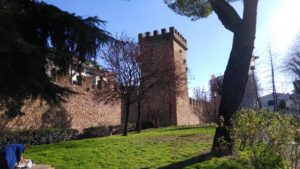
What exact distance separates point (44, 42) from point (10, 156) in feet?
6.25

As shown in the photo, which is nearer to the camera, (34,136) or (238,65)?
(238,65)

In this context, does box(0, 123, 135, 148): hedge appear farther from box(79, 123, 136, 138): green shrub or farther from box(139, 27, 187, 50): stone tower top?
box(139, 27, 187, 50): stone tower top

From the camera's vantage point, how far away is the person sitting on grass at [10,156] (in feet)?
22.1

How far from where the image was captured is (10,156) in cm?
693

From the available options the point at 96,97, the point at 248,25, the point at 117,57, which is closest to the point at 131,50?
the point at 117,57

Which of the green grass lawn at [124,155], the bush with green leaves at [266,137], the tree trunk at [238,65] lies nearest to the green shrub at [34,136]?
the green grass lawn at [124,155]

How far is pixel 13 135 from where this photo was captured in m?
17.8

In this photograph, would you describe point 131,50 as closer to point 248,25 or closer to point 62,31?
point 248,25

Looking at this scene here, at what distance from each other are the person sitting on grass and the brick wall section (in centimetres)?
1027

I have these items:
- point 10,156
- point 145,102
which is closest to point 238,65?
point 10,156

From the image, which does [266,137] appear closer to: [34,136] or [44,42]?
[44,42]

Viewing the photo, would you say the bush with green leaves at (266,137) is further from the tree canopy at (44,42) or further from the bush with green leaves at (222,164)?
the tree canopy at (44,42)

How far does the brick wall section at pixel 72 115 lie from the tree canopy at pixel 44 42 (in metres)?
11.2

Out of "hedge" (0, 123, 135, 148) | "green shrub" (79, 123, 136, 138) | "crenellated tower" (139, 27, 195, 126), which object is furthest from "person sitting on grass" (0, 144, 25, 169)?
"crenellated tower" (139, 27, 195, 126)
